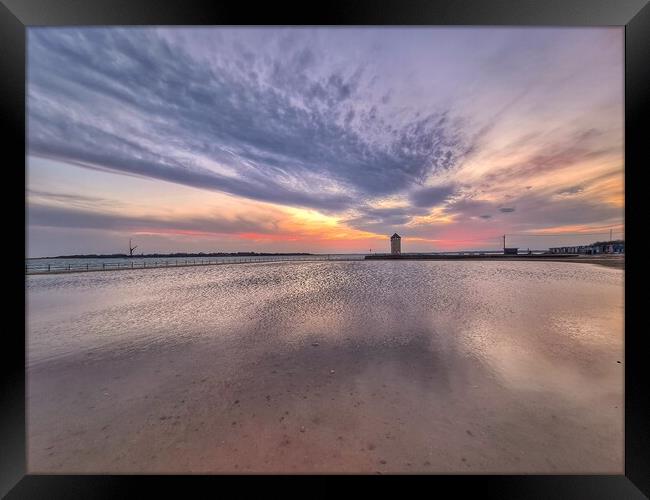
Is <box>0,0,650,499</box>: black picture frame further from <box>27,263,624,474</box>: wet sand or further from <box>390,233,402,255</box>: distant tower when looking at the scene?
<box>390,233,402,255</box>: distant tower

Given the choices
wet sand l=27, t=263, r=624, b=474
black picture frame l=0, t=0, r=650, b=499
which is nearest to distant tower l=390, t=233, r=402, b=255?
wet sand l=27, t=263, r=624, b=474

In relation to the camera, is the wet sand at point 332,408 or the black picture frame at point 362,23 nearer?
the black picture frame at point 362,23

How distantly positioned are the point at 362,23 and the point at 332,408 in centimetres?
467

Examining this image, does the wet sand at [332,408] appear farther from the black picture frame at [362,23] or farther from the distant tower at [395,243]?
the distant tower at [395,243]

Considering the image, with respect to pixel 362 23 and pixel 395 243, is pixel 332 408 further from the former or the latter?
pixel 395 243

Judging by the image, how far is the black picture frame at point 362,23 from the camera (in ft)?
6.83

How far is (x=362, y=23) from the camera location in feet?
7.89

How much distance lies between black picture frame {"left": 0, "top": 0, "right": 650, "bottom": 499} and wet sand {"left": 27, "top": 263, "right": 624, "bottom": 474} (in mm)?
132

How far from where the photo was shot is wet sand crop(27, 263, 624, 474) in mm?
2217

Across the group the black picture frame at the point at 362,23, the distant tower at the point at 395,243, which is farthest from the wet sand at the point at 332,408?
the distant tower at the point at 395,243

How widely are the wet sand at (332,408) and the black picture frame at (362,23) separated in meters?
0.13

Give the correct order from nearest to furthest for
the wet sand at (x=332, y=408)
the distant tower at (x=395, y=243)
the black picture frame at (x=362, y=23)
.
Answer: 1. the black picture frame at (x=362, y=23)
2. the wet sand at (x=332, y=408)
3. the distant tower at (x=395, y=243)
